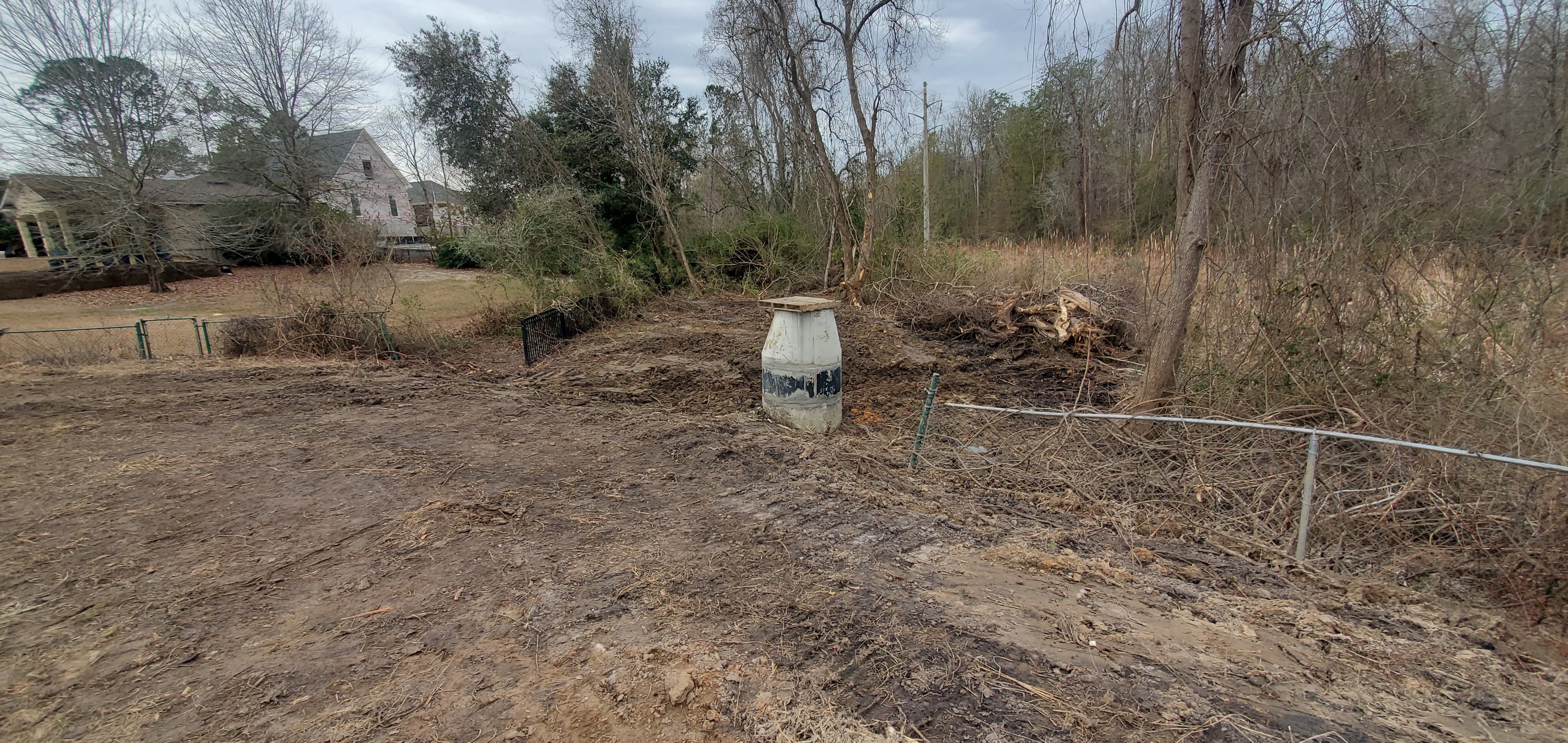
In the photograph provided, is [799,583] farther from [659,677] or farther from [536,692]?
[536,692]

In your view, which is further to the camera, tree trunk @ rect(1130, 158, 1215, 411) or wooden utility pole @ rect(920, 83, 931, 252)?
wooden utility pole @ rect(920, 83, 931, 252)

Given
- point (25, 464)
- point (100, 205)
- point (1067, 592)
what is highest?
point (100, 205)

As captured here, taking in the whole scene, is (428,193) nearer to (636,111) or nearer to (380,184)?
(380,184)

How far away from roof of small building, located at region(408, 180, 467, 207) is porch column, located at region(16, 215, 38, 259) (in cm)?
1700

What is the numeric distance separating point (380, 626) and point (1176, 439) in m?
5.33

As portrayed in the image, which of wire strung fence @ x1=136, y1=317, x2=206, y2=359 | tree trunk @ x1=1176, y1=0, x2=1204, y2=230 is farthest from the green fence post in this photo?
tree trunk @ x1=1176, y1=0, x2=1204, y2=230

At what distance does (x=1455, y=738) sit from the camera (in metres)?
2.08

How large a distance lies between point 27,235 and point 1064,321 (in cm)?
4684

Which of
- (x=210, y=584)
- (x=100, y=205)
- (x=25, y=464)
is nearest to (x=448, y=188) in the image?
(x=100, y=205)

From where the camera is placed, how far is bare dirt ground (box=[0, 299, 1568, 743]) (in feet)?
7.39

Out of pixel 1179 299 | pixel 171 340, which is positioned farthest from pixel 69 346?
pixel 1179 299

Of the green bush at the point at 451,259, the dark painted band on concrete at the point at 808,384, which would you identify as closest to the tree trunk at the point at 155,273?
the green bush at the point at 451,259

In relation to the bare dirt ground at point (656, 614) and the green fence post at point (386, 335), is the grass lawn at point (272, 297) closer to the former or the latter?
the green fence post at point (386, 335)

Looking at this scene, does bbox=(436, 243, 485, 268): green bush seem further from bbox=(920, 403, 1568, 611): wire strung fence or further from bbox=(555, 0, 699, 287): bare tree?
Result: bbox=(920, 403, 1568, 611): wire strung fence
